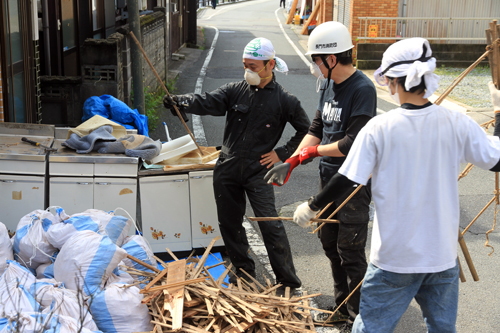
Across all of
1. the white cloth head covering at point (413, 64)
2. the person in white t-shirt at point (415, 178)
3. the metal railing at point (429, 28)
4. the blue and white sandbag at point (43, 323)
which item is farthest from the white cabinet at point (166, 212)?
the metal railing at point (429, 28)

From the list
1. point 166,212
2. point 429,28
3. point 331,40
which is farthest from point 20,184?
point 429,28

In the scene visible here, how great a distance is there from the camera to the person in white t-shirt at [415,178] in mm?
2664

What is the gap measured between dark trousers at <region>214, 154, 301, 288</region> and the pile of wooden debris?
64 cm

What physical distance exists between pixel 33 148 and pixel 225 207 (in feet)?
7.07

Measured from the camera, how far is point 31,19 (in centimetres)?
739

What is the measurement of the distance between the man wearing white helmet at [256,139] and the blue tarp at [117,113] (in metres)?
1.92

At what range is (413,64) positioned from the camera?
2.67 m

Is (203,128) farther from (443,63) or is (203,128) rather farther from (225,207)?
(443,63)

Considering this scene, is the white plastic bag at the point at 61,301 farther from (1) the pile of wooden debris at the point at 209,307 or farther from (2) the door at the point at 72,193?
(2) the door at the point at 72,193

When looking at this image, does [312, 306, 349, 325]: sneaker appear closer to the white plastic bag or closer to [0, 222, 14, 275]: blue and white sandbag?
the white plastic bag

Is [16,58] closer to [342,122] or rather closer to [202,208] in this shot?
[202,208]

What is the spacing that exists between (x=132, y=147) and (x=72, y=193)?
0.73 metres

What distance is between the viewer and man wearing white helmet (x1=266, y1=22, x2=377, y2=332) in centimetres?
370

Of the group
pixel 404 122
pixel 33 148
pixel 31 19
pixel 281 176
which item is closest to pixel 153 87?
pixel 31 19
